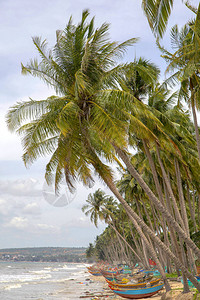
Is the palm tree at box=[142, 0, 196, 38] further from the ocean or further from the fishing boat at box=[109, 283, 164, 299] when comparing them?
the ocean

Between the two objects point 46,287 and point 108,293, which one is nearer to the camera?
point 108,293

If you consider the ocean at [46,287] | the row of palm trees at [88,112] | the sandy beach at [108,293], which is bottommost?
the ocean at [46,287]

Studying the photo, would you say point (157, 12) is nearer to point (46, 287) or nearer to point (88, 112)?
point (88, 112)

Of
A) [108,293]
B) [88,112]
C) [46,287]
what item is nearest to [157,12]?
[88,112]

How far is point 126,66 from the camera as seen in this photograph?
463 inches

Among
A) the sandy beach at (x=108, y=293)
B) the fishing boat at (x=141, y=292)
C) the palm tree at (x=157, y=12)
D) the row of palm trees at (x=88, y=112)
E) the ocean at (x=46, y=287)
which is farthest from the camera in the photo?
the ocean at (x=46, y=287)

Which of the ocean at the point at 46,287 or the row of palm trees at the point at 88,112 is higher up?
the row of palm trees at the point at 88,112

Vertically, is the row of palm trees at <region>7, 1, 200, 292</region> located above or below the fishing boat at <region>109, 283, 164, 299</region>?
above

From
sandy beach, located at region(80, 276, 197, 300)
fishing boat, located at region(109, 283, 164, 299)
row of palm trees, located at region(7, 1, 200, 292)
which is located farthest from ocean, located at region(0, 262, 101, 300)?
row of palm trees, located at region(7, 1, 200, 292)

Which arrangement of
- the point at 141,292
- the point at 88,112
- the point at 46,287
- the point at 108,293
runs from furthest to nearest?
the point at 46,287, the point at 108,293, the point at 141,292, the point at 88,112

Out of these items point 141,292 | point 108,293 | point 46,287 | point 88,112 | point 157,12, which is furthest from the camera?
point 46,287

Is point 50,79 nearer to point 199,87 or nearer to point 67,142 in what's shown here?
point 67,142

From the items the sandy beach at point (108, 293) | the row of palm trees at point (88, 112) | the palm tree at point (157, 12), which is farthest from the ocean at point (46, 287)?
the palm tree at point (157, 12)

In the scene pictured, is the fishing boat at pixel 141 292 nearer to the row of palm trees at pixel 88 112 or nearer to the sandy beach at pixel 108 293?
the sandy beach at pixel 108 293
